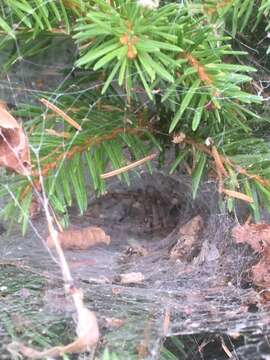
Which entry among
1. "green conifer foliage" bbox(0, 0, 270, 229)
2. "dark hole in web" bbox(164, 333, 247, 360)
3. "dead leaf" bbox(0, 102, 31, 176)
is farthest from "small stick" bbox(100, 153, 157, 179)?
"dark hole in web" bbox(164, 333, 247, 360)

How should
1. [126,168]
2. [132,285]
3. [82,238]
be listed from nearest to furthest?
[126,168], [132,285], [82,238]

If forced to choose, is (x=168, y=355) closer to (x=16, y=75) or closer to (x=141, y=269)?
(x=141, y=269)

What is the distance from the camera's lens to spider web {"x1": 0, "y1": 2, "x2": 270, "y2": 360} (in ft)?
2.20

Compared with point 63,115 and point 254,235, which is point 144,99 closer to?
point 63,115

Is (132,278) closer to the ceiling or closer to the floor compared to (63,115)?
closer to the floor

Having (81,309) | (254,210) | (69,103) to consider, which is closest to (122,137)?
(69,103)

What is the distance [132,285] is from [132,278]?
26 millimetres

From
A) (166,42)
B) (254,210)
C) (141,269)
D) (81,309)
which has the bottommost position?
(141,269)

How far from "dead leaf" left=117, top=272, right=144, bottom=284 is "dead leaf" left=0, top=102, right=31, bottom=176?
12.5 inches

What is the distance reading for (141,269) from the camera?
92 centimetres

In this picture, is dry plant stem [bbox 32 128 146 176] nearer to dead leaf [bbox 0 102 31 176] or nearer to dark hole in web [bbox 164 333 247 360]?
dead leaf [bbox 0 102 31 176]

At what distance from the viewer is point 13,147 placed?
25.3 inches

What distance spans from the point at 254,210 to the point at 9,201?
377 mm

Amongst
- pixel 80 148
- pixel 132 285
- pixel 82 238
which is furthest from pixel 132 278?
pixel 80 148
